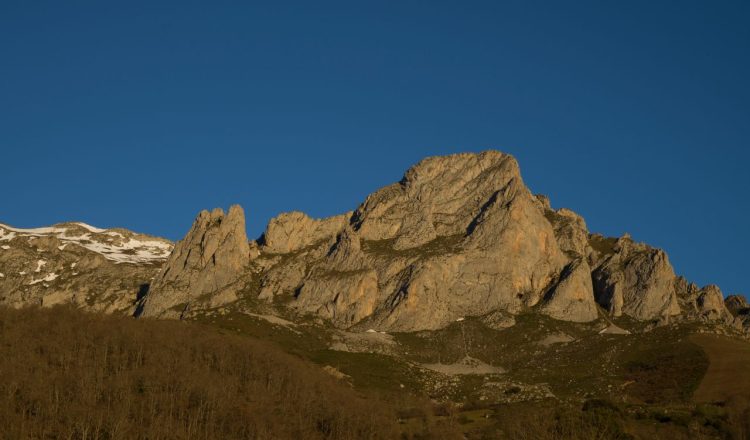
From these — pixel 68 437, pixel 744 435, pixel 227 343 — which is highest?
pixel 227 343

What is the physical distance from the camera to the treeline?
449 feet

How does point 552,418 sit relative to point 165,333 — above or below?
below

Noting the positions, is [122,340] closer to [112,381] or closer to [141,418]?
[112,381]

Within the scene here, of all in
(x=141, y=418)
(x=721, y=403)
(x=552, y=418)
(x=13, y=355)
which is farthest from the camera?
(x=721, y=403)

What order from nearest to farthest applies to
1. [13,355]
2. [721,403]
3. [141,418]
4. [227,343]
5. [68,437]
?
Result: [68,437]
[141,418]
[13,355]
[721,403]
[227,343]

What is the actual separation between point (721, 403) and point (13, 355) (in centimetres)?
12316

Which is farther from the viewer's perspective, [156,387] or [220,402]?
[156,387]

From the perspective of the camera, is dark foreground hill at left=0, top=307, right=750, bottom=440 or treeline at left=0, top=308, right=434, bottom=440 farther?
dark foreground hill at left=0, top=307, right=750, bottom=440

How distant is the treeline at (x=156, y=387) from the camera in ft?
449

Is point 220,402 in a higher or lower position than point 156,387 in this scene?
lower

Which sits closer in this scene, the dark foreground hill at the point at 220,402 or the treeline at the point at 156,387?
the treeline at the point at 156,387

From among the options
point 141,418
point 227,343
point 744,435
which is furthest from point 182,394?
point 744,435

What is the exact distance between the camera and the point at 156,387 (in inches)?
6053

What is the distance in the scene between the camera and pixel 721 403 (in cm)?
17512
